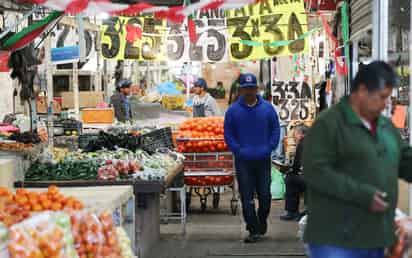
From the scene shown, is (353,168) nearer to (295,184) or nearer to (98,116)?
(295,184)

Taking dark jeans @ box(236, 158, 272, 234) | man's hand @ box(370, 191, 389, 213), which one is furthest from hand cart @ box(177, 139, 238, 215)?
man's hand @ box(370, 191, 389, 213)

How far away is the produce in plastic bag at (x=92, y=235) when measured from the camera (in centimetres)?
545

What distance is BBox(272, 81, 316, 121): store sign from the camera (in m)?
16.6

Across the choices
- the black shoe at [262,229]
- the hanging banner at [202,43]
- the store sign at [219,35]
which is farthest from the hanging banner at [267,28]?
the black shoe at [262,229]

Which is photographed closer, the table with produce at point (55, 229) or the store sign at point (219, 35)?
the table with produce at point (55, 229)

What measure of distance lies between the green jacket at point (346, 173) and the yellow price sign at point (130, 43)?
40.8 feet

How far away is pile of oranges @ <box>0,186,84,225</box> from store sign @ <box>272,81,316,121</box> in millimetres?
11066

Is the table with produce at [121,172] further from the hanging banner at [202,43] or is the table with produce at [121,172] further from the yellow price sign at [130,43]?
the yellow price sign at [130,43]

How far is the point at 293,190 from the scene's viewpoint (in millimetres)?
11477

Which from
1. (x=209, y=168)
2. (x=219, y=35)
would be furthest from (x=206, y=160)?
(x=219, y=35)

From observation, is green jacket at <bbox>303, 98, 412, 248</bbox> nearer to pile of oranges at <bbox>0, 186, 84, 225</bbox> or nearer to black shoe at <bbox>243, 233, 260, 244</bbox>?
pile of oranges at <bbox>0, 186, 84, 225</bbox>

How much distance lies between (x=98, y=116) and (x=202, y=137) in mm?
6936

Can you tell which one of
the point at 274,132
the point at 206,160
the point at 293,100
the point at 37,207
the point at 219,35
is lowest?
the point at 206,160

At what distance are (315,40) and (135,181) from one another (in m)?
13.0
